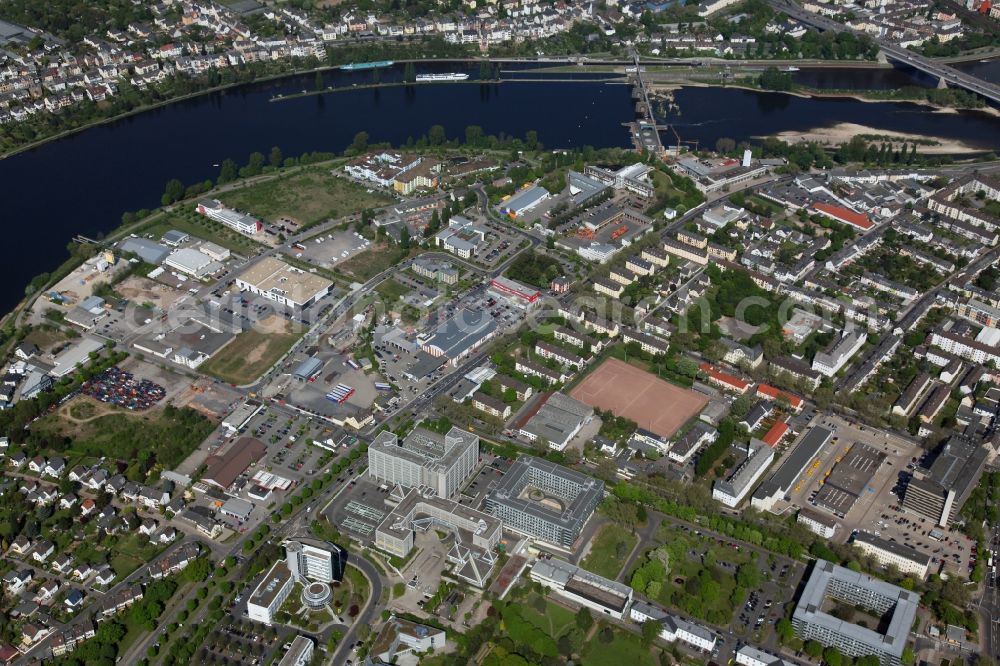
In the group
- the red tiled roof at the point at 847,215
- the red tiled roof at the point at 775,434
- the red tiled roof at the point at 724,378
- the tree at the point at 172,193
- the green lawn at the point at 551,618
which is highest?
the tree at the point at 172,193

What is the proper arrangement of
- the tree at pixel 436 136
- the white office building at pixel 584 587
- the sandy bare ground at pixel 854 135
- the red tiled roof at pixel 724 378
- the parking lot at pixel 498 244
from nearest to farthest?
the white office building at pixel 584 587, the red tiled roof at pixel 724 378, the parking lot at pixel 498 244, the tree at pixel 436 136, the sandy bare ground at pixel 854 135

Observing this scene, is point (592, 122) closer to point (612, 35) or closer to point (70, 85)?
point (612, 35)

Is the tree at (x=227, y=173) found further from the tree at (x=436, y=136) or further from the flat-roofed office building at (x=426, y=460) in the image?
the flat-roofed office building at (x=426, y=460)

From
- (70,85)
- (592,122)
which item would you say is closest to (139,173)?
(70,85)

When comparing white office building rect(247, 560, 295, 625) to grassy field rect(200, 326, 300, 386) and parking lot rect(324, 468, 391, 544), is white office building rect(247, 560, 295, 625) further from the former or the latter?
grassy field rect(200, 326, 300, 386)

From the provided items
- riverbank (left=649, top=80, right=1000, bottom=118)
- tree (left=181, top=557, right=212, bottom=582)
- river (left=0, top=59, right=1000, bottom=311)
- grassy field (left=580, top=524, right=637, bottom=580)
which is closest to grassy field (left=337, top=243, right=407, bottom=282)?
river (left=0, top=59, right=1000, bottom=311)

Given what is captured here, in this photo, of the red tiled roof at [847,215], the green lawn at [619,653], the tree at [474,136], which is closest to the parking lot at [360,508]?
the green lawn at [619,653]

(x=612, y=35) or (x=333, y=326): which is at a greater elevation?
(x=612, y=35)

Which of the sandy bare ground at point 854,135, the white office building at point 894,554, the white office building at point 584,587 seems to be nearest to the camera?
the white office building at point 584,587
